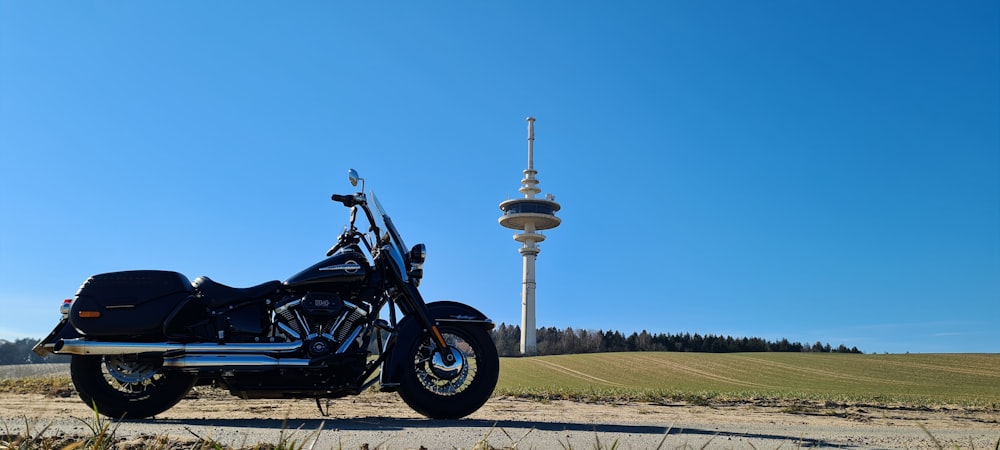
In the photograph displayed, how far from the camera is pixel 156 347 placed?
19.5 ft

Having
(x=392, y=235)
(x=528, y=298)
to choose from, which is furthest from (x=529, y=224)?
(x=392, y=235)

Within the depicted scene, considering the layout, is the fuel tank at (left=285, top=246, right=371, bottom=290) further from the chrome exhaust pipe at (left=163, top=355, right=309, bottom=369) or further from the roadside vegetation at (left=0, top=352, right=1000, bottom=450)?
the roadside vegetation at (left=0, top=352, right=1000, bottom=450)

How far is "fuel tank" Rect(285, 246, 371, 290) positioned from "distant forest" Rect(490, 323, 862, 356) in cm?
7740

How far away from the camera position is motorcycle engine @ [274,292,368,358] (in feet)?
20.0

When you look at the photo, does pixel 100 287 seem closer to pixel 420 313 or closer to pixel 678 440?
pixel 420 313

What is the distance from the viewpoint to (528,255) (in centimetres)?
8919

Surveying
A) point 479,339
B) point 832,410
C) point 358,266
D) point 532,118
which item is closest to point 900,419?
point 832,410

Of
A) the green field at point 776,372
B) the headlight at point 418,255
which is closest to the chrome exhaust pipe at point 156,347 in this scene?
the headlight at point 418,255

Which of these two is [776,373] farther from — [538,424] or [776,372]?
[538,424]

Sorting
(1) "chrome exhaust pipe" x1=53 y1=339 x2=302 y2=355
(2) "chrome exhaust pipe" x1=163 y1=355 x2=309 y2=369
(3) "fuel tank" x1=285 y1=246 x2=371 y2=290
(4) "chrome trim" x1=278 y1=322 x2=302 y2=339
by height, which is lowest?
(2) "chrome exhaust pipe" x1=163 y1=355 x2=309 y2=369

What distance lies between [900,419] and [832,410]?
95 centimetres

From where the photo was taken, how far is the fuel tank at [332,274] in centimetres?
618

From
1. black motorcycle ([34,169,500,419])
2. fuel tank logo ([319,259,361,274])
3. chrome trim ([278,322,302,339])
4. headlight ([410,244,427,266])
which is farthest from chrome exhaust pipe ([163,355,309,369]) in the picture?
headlight ([410,244,427,266])

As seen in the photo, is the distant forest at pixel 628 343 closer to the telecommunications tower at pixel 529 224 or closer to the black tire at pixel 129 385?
the telecommunications tower at pixel 529 224
